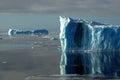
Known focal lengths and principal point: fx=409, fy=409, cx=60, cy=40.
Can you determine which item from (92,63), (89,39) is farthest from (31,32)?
(92,63)

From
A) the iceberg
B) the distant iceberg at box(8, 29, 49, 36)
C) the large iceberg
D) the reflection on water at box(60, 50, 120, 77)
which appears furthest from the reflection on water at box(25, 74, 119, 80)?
the iceberg

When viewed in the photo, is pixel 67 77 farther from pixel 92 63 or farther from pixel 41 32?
pixel 41 32

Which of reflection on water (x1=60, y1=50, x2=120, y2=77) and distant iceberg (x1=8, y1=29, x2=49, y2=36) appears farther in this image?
distant iceberg (x1=8, y1=29, x2=49, y2=36)

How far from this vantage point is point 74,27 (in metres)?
28.7

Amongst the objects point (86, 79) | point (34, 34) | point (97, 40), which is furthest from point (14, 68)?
point (34, 34)

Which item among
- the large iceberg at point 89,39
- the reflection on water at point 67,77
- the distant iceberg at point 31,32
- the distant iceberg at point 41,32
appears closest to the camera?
the reflection on water at point 67,77

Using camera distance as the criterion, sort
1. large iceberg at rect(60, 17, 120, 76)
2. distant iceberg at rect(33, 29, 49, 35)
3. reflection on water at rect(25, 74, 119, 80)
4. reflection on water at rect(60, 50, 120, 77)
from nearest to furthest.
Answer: reflection on water at rect(25, 74, 119, 80), reflection on water at rect(60, 50, 120, 77), large iceberg at rect(60, 17, 120, 76), distant iceberg at rect(33, 29, 49, 35)

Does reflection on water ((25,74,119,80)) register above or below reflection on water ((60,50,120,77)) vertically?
above

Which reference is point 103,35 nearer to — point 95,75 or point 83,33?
point 83,33

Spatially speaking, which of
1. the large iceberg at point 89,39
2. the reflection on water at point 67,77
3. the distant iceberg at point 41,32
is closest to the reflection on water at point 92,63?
the large iceberg at point 89,39

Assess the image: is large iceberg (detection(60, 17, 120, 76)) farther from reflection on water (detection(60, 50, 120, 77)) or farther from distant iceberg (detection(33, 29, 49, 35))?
distant iceberg (detection(33, 29, 49, 35))

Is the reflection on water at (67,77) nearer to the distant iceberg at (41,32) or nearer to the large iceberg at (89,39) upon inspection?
the large iceberg at (89,39)

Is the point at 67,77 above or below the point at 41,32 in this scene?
above

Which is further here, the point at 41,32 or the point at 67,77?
the point at 41,32
